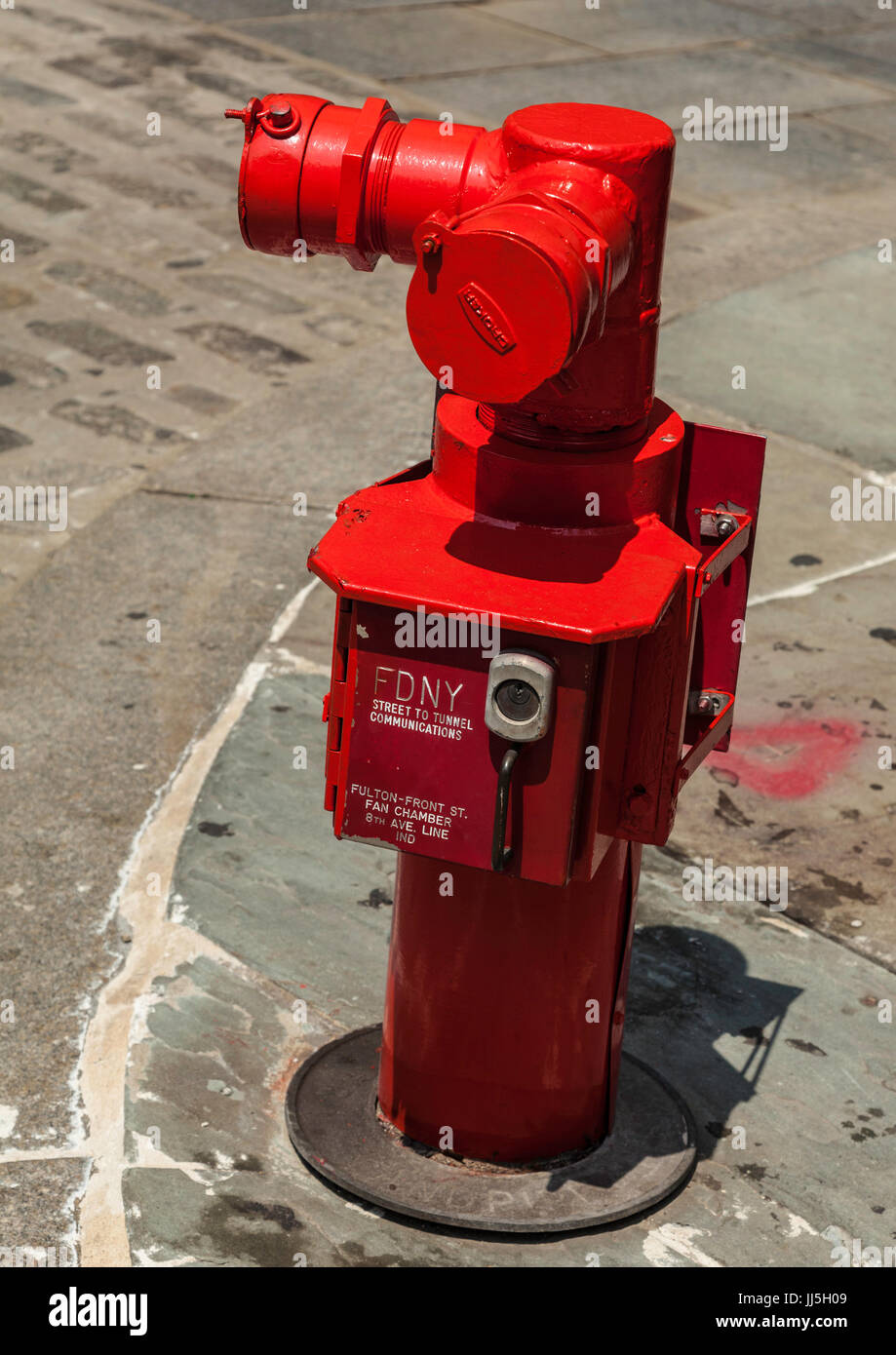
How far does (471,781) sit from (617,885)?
2.24 feet

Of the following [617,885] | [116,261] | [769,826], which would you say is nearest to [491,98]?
[116,261]

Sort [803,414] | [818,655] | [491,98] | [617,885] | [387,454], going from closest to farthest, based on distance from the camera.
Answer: [617,885] → [818,655] → [387,454] → [803,414] → [491,98]

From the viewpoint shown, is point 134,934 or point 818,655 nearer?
point 134,934

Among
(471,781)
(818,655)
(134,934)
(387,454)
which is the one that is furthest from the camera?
(387,454)

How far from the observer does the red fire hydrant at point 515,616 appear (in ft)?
10.3

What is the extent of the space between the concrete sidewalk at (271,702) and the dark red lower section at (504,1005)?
0.90 ft

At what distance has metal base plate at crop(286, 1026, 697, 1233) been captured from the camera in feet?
12.6

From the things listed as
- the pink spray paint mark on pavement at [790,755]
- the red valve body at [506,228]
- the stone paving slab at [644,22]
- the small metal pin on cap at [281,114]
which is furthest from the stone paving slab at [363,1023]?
the stone paving slab at [644,22]

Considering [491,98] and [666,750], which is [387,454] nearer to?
[666,750]

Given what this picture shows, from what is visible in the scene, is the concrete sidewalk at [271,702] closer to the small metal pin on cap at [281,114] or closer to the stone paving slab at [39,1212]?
the stone paving slab at [39,1212]

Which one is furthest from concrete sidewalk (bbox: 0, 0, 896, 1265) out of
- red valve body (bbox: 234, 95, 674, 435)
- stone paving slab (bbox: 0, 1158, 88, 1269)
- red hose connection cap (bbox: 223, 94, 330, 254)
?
red hose connection cap (bbox: 223, 94, 330, 254)

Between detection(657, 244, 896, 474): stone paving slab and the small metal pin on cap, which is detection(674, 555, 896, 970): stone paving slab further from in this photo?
the small metal pin on cap

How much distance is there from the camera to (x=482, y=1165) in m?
3.97

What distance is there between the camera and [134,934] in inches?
193
